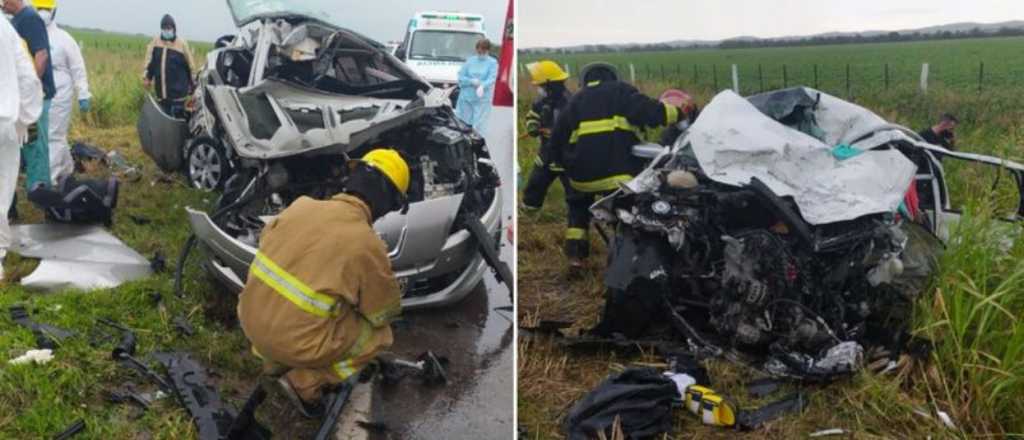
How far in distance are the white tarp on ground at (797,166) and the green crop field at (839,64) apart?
0.21m

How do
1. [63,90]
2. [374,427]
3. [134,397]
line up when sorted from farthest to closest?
[63,90] → [134,397] → [374,427]

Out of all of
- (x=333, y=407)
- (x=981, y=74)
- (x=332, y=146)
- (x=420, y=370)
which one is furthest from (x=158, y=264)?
(x=981, y=74)

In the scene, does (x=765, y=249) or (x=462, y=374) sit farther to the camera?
(x=462, y=374)

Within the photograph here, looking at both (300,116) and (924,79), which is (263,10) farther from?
(924,79)

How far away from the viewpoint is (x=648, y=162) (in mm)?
3336

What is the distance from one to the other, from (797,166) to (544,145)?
893mm

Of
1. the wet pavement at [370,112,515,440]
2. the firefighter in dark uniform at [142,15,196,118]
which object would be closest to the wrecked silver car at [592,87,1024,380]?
the wet pavement at [370,112,515,440]

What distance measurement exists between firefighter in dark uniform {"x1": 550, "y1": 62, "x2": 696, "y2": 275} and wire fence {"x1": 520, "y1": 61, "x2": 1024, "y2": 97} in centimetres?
11

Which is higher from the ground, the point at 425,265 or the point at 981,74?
the point at 981,74

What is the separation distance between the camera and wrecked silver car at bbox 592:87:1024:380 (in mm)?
2887

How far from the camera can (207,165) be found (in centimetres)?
438

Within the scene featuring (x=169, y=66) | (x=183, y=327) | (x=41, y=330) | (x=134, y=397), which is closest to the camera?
(x=134, y=397)

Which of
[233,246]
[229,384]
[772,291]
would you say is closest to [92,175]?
[233,246]

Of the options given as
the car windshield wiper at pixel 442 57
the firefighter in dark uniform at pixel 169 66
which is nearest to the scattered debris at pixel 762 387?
the car windshield wiper at pixel 442 57
